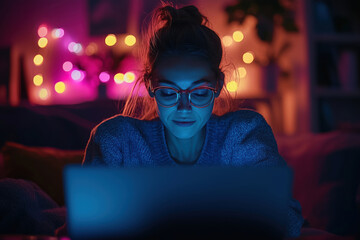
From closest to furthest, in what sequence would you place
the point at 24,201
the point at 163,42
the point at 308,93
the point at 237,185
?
the point at 237,185 → the point at 24,201 → the point at 163,42 → the point at 308,93

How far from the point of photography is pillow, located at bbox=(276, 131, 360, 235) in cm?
139

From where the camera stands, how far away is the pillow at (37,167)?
151cm

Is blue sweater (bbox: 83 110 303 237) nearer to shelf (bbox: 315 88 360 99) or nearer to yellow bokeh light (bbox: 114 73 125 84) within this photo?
yellow bokeh light (bbox: 114 73 125 84)

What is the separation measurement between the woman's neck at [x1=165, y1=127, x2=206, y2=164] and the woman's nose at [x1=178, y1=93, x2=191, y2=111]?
0.64 feet

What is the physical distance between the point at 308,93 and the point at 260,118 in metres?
1.61

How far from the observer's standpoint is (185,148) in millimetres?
1267

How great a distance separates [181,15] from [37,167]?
822 mm

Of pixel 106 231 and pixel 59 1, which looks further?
pixel 59 1

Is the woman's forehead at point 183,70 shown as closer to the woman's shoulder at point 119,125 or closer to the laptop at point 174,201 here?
the woman's shoulder at point 119,125

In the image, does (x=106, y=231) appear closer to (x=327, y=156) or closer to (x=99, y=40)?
(x=327, y=156)

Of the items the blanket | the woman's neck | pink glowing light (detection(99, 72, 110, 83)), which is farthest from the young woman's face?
pink glowing light (detection(99, 72, 110, 83))

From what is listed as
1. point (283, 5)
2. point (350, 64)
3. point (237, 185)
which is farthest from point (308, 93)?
point (237, 185)

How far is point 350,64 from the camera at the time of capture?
274cm

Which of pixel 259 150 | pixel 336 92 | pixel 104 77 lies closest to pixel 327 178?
pixel 259 150
